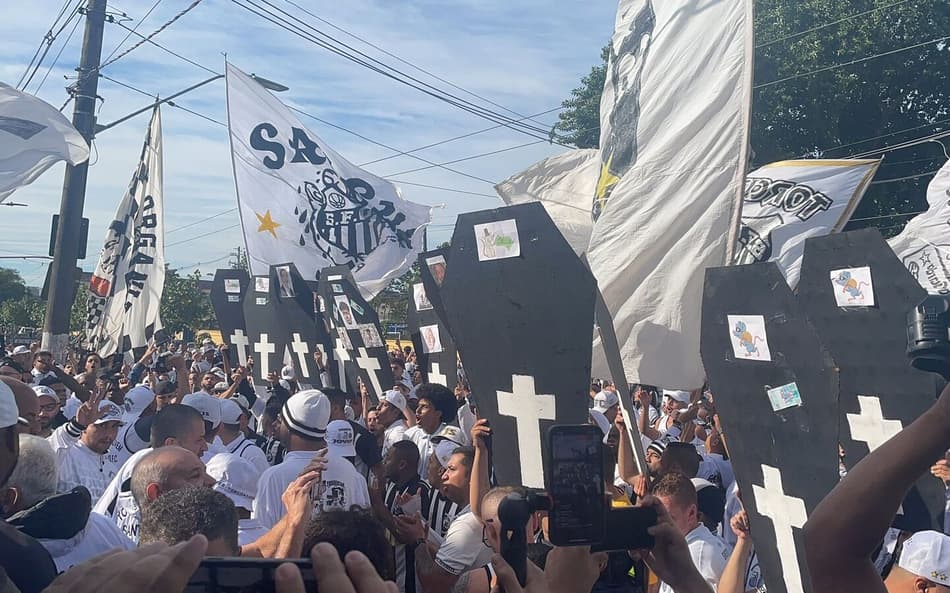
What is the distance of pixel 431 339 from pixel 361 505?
266 centimetres

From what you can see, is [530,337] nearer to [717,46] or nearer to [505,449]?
[505,449]

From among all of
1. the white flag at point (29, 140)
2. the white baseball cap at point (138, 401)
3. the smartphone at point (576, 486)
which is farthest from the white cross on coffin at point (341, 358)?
the smartphone at point (576, 486)

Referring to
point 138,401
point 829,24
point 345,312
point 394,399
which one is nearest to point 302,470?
point 394,399

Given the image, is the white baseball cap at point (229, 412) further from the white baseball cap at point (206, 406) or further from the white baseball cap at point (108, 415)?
the white baseball cap at point (108, 415)

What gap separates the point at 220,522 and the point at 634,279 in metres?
3.09

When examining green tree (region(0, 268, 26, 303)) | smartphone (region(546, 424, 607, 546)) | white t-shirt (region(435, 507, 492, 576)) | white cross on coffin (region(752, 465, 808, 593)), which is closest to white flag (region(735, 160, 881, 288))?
white cross on coffin (region(752, 465, 808, 593))

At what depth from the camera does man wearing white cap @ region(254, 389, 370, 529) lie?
178 inches

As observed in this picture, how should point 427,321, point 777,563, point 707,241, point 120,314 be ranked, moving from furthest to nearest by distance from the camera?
point 120,314 → point 427,321 → point 707,241 → point 777,563

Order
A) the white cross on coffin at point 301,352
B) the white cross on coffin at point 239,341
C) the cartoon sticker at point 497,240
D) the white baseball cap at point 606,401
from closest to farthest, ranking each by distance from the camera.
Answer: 1. the cartoon sticker at point 497,240
2. the white cross on coffin at point 301,352
3. the white baseball cap at point 606,401
4. the white cross on coffin at point 239,341

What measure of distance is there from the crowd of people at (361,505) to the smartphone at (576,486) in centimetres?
15

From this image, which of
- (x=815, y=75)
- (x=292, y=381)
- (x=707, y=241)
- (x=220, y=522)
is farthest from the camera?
(x=815, y=75)

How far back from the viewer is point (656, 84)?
5.56 metres

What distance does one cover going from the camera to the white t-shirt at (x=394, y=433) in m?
6.95

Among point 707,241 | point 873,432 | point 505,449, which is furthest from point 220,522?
point 707,241
